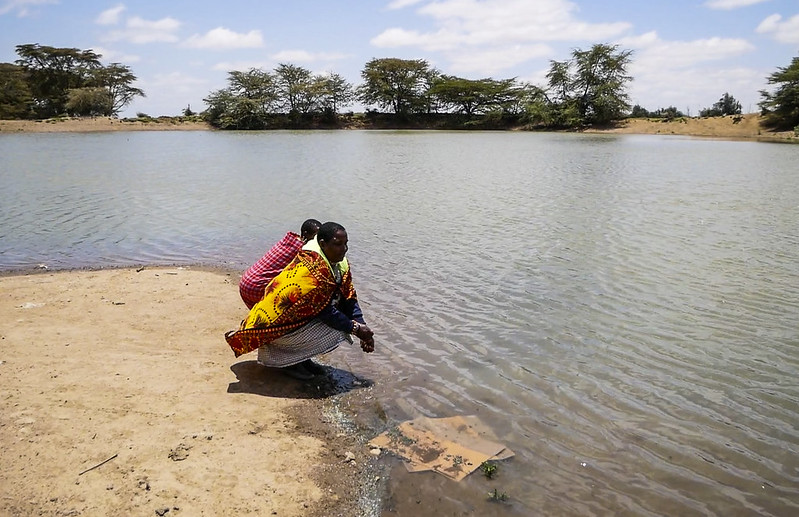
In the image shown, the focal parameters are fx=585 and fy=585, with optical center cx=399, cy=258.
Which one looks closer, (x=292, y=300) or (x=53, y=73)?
(x=292, y=300)

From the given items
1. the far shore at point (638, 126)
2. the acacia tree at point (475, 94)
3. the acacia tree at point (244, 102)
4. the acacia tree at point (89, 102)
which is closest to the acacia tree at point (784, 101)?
the far shore at point (638, 126)

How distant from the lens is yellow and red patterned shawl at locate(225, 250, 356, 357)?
4.92 metres

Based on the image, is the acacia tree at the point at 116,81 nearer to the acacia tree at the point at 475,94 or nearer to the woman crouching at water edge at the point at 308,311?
the acacia tree at the point at 475,94

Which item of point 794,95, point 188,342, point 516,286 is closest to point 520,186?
point 516,286

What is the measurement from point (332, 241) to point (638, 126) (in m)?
62.2

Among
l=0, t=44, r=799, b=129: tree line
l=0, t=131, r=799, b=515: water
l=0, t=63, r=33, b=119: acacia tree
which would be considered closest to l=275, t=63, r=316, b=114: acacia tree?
l=0, t=44, r=799, b=129: tree line

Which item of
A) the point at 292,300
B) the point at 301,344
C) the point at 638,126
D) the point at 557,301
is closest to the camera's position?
the point at 292,300

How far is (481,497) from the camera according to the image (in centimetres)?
381

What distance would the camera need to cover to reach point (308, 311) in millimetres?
5027

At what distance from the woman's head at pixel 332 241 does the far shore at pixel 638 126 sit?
1887 inches

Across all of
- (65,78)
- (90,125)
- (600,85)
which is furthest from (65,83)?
(600,85)

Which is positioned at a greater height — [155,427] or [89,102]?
[89,102]

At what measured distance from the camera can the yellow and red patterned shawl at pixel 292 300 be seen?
4.92 meters

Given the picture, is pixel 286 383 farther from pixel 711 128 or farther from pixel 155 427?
pixel 711 128
